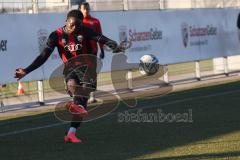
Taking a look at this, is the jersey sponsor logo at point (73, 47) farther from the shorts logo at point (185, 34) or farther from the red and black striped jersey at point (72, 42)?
the shorts logo at point (185, 34)

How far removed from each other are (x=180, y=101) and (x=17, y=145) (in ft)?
21.7

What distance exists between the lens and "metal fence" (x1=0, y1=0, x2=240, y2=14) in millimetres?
17000

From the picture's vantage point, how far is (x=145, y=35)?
20547 millimetres

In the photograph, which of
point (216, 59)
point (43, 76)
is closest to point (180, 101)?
point (43, 76)

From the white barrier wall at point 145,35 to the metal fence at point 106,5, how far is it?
1.28ft

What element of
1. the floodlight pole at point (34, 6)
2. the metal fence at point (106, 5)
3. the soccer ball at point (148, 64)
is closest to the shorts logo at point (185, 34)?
the metal fence at point (106, 5)

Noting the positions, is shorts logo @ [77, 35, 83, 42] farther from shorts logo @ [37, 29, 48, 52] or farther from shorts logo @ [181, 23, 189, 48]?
shorts logo @ [181, 23, 189, 48]

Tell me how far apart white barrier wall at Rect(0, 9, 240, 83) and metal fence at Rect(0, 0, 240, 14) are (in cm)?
39

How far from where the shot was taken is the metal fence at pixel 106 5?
669 inches

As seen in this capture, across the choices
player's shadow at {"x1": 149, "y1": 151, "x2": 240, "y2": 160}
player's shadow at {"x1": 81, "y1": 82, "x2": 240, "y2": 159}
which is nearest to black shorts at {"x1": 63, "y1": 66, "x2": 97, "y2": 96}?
player's shadow at {"x1": 81, "y1": 82, "x2": 240, "y2": 159}

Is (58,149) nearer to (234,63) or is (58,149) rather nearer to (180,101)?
(180,101)

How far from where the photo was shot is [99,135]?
37.4 feet

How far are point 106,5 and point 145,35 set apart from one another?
1.51m

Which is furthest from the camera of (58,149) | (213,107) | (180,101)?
(180,101)
